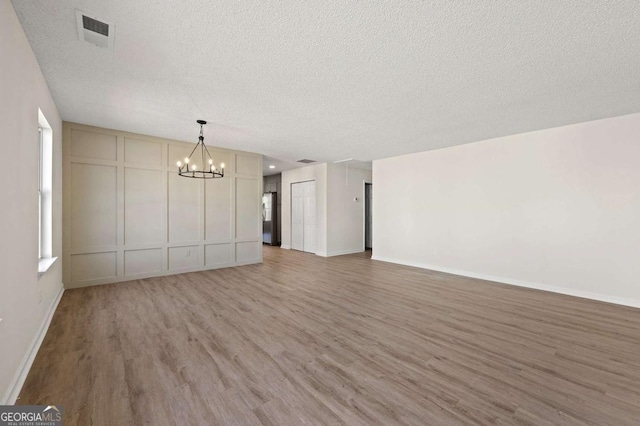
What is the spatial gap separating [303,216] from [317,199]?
0.89 metres

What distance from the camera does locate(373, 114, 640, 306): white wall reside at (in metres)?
3.88

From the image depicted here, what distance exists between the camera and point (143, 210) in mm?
5074

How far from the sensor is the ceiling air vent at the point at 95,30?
6.55 ft

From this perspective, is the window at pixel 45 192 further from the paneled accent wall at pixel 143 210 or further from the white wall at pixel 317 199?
the white wall at pixel 317 199

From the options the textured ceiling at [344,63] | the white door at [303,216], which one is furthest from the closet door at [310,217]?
the textured ceiling at [344,63]

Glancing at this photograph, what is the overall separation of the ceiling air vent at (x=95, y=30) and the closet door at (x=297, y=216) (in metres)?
6.54

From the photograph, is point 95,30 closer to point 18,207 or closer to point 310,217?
point 18,207

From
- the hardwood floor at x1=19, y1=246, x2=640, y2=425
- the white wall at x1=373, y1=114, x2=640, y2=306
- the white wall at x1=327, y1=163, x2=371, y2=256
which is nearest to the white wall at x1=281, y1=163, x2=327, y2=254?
the white wall at x1=327, y1=163, x2=371, y2=256

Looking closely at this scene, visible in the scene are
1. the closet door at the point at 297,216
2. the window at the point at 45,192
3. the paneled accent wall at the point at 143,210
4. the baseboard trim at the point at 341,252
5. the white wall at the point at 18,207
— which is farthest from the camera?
the closet door at the point at 297,216

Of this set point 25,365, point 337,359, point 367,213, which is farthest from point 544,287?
point 25,365

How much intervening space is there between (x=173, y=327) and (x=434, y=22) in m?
3.84

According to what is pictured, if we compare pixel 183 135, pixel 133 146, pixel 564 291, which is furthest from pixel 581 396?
pixel 133 146

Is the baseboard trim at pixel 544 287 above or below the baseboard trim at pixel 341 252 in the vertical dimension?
below

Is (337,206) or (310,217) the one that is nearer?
(337,206)
